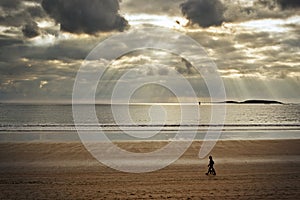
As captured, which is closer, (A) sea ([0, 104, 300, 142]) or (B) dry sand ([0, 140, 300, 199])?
(B) dry sand ([0, 140, 300, 199])

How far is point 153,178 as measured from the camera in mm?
21922

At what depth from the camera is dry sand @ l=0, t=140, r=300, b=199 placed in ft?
59.5

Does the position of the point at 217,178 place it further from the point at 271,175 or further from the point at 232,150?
the point at 232,150

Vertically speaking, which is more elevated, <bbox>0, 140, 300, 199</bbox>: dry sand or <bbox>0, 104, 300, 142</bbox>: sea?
<bbox>0, 140, 300, 199</bbox>: dry sand

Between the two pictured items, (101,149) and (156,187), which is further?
(101,149)

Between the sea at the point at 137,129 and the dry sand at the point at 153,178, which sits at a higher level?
the dry sand at the point at 153,178

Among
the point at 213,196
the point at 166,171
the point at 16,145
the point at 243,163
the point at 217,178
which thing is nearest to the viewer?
the point at 213,196

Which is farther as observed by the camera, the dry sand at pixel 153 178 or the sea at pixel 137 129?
the sea at pixel 137 129

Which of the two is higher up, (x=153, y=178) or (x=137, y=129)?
(x=153, y=178)

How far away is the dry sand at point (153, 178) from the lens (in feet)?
59.5

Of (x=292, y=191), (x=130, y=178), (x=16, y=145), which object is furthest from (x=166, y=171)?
(x=16, y=145)

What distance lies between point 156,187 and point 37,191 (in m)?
6.49

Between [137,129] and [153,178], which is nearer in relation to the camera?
[153,178]

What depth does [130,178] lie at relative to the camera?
21.9 m
